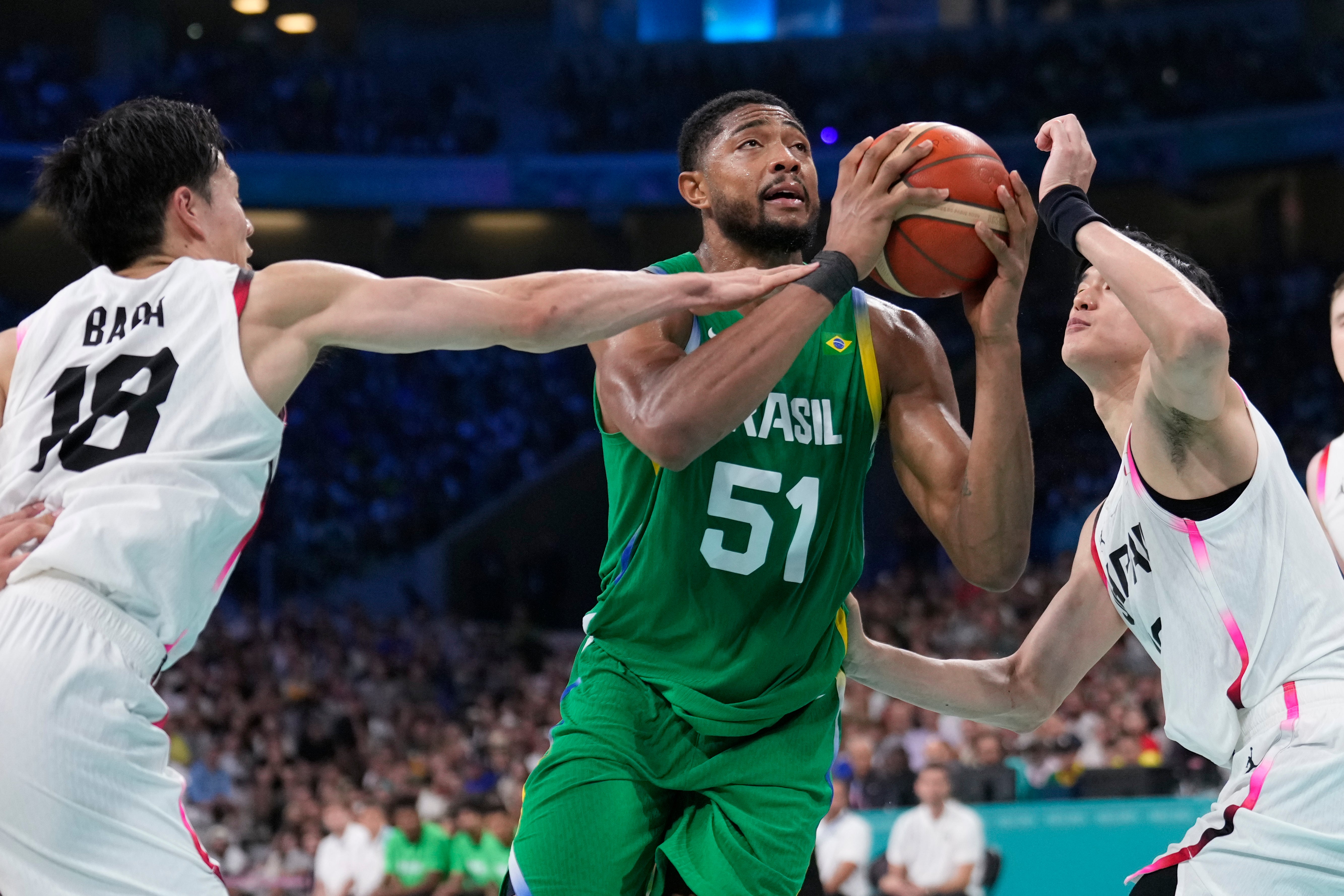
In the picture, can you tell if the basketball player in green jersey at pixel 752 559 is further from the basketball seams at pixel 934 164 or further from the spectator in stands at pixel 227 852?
the spectator in stands at pixel 227 852

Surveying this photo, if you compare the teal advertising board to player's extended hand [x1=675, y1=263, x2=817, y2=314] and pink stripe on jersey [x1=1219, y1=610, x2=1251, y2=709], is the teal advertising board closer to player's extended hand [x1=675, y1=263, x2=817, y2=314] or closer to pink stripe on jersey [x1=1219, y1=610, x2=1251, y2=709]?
pink stripe on jersey [x1=1219, y1=610, x2=1251, y2=709]

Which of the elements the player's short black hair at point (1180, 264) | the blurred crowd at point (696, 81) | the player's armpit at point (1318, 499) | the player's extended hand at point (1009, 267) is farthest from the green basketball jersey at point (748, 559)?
the blurred crowd at point (696, 81)

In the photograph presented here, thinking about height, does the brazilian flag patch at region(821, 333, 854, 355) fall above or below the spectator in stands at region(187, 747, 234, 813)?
above

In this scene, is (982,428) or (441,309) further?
(982,428)

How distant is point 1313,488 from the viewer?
15.4 feet

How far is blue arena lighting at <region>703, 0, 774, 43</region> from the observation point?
2539cm

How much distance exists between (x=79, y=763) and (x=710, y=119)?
260 cm

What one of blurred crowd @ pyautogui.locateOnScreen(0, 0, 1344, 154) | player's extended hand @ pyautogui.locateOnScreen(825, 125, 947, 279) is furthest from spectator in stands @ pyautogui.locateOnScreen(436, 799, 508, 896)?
blurred crowd @ pyautogui.locateOnScreen(0, 0, 1344, 154)

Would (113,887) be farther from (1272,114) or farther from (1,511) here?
(1272,114)

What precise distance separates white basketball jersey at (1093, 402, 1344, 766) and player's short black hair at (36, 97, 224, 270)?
2520mm

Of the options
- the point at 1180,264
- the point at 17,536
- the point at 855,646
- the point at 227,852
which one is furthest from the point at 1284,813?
the point at 227,852

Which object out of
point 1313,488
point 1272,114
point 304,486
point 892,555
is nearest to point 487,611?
point 304,486

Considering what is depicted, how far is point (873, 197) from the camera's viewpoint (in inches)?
148

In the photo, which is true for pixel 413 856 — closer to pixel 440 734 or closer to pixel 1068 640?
pixel 440 734
